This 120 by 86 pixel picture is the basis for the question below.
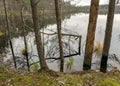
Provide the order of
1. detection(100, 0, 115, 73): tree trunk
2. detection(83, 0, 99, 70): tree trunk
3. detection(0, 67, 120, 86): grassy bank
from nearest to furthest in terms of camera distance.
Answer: detection(0, 67, 120, 86): grassy bank, detection(83, 0, 99, 70): tree trunk, detection(100, 0, 115, 73): tree trunk

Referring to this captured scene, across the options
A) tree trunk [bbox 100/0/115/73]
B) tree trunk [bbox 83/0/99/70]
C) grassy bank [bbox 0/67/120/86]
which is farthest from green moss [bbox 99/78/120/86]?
tree trunk [bbox 100/0/115/73]

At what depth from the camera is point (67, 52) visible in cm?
1719

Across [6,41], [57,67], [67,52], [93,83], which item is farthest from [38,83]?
Answer: [6,41]

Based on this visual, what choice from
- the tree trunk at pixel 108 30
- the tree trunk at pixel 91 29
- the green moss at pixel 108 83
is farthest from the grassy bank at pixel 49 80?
the tree trunk at pixel 108 30

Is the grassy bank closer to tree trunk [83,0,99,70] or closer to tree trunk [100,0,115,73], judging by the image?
tree trunk [83,0,99,70]

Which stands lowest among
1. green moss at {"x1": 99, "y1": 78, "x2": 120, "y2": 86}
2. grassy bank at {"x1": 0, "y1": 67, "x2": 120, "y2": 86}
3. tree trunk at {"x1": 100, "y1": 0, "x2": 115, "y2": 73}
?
green moss at {"x1": 99, "y1": 78, "x2": 120, "y2": 86}

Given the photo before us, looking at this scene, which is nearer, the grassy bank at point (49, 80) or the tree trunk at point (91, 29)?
the grassy bank at point (49, 80)

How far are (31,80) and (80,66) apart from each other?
348 inches

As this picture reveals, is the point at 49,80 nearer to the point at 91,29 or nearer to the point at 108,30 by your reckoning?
the point at 91,29

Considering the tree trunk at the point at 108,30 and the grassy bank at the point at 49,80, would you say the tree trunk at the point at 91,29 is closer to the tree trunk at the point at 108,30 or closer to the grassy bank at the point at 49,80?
the tree trunk at the point at 108,30

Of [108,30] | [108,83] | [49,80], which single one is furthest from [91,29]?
[49,80]

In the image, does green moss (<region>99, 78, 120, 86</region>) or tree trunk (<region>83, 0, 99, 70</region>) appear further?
tree trunk (<region>83, 0, 99, 70</region>)

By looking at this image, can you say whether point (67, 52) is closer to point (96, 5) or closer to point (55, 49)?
point (55, 49)

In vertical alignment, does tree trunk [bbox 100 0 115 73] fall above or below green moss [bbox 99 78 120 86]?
above
